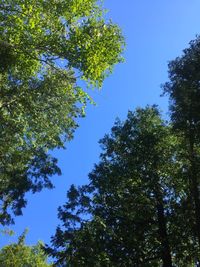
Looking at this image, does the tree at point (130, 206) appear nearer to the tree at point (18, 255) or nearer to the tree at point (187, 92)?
the tree at point (187, 92)

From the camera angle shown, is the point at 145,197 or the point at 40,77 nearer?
the point at 40,77

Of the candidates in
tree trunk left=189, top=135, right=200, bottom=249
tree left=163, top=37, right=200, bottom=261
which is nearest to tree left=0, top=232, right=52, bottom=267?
tree trunk left=189, top=135, right=200, bottom=249

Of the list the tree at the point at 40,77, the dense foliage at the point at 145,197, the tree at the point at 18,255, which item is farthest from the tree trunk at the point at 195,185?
the tree at the point at 18,255

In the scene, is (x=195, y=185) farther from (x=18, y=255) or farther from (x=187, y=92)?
(x=18, y=255)

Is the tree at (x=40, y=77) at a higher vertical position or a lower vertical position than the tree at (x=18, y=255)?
lower

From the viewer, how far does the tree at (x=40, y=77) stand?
1895 centimetres

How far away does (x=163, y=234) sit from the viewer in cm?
2739

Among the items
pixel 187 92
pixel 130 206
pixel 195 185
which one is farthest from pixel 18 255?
pixel 187 92

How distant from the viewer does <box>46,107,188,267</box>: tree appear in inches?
1000

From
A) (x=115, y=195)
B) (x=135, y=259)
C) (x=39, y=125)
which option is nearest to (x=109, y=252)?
(x=135, y=259)

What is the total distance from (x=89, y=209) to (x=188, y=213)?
6.27 m

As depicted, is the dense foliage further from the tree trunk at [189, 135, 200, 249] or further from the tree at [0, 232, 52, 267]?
the tree at [0, 232, 52, 267]

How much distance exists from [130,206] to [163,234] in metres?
2.83

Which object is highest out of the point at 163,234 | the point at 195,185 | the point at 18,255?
the point at 18,255
